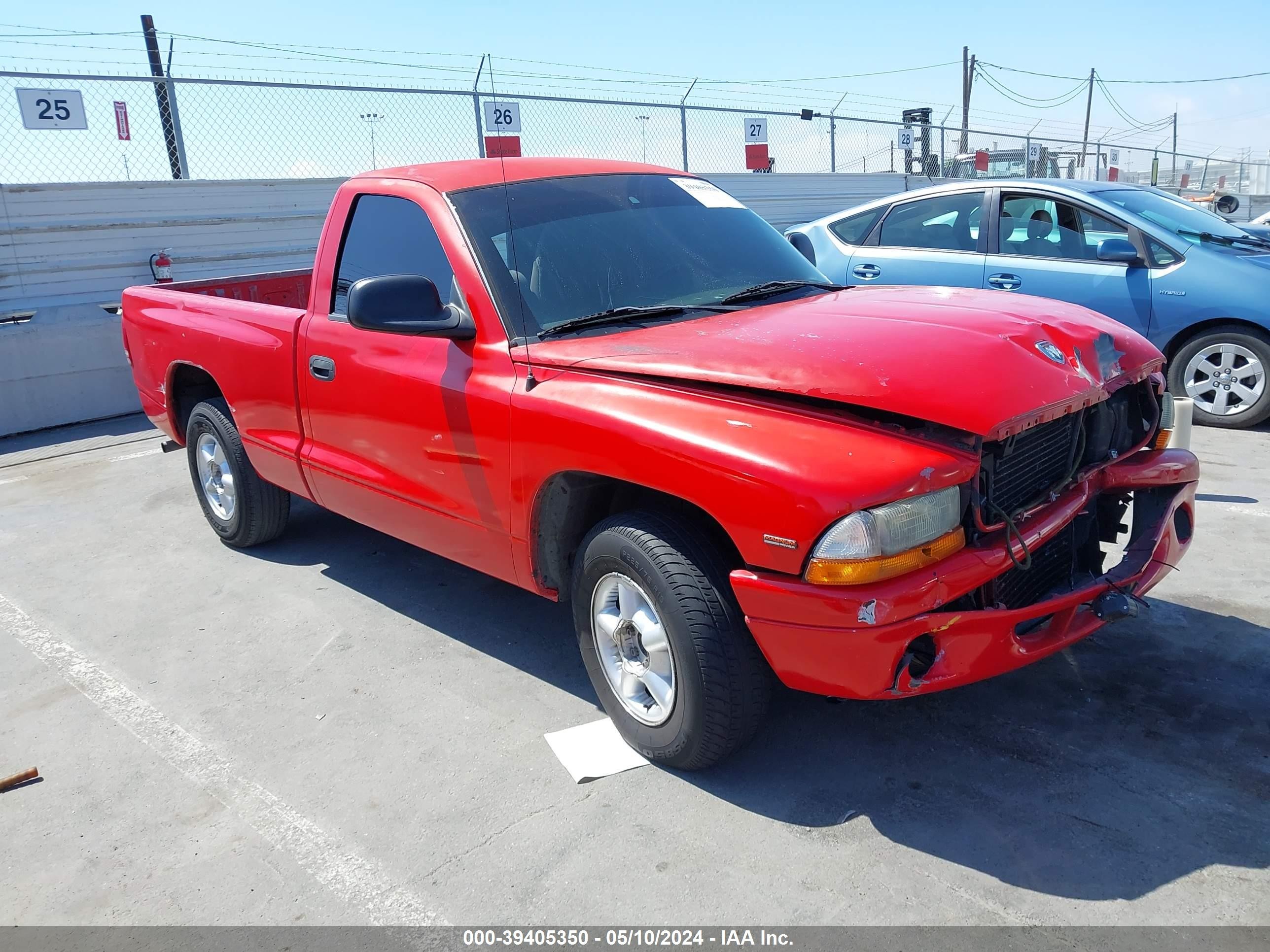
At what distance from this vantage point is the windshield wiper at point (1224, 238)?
6.82 metres

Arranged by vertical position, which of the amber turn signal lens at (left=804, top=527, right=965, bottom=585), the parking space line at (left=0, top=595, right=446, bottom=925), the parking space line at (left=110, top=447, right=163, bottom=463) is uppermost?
the amber turn signal lens at (left=804, top=527, right=965, bottom=585)

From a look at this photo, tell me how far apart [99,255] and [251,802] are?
388 inches

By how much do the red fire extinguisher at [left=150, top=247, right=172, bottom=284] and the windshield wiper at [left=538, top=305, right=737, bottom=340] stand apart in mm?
9407

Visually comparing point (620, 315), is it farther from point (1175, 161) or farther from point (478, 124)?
point (1175, 161)

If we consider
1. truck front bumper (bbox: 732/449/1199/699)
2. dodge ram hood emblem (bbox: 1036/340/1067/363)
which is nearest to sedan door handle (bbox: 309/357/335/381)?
truck front bumper (bbox: 732/449/1199/699)

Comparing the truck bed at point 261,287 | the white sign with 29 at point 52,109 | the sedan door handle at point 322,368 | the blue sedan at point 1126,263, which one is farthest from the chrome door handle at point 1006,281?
the white sign with 29 at point 52,109

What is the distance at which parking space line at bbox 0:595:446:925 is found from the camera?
2.67 meters

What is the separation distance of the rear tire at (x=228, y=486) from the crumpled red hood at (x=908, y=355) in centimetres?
249

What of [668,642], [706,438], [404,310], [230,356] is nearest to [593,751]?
[668,642]

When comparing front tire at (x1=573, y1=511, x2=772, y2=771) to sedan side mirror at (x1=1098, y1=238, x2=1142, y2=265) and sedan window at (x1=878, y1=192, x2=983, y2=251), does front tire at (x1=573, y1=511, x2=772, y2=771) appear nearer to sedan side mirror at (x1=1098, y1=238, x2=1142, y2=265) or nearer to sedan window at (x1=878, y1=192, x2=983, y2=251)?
sedan side mirror at (x1=1098, y1=238, x2=1142, y2=265)

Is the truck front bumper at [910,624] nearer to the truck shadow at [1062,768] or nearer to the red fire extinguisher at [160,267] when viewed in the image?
the truck shadow at [1062,768]

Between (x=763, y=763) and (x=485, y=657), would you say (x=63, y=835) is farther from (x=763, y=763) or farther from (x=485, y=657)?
(x=763, y=763)

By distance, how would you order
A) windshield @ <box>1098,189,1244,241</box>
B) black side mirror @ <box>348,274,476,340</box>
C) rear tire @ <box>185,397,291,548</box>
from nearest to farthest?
black side mirror @ <box>348,274,476,340</box> → rear tire @ <box>185,397,291,548</box> → windshield @ <box>1098,189,1244,241</box>
